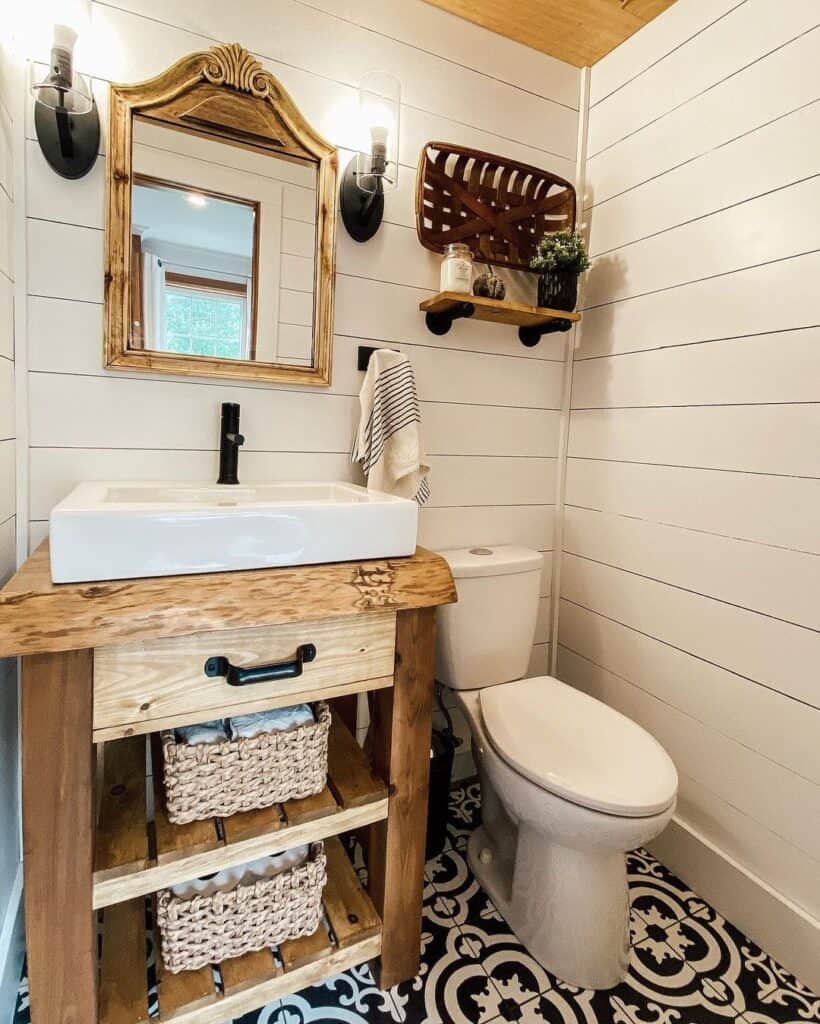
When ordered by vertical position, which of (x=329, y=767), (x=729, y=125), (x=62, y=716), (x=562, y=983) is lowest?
(x=562, y=983)

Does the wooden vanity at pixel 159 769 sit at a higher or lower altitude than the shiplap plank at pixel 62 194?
lower

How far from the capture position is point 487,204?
1.60 m

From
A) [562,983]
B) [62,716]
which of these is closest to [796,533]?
[562,983]

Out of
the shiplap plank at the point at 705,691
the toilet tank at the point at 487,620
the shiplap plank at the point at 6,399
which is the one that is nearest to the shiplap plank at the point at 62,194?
the shiplap plank at the point at 6,399

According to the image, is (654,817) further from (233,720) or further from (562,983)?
(233,720)

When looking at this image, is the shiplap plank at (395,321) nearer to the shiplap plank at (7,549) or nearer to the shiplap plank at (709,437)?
the shiplap plank at (709,437)

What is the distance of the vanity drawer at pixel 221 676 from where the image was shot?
0.87 meters

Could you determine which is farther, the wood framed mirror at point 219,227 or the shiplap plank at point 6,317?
the wood framed mirror at point 219,227

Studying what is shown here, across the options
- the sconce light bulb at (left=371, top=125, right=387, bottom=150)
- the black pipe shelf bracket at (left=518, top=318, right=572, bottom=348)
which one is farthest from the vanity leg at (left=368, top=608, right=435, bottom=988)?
the sconce light bulb at (left=371, top=125, right=387, bottom=150)

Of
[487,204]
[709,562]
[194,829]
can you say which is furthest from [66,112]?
[709,562]

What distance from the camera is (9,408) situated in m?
1.15

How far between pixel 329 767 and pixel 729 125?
5.77 feet

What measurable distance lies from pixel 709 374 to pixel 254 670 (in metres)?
1.28

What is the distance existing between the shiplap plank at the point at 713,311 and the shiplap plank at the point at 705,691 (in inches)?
32.6
